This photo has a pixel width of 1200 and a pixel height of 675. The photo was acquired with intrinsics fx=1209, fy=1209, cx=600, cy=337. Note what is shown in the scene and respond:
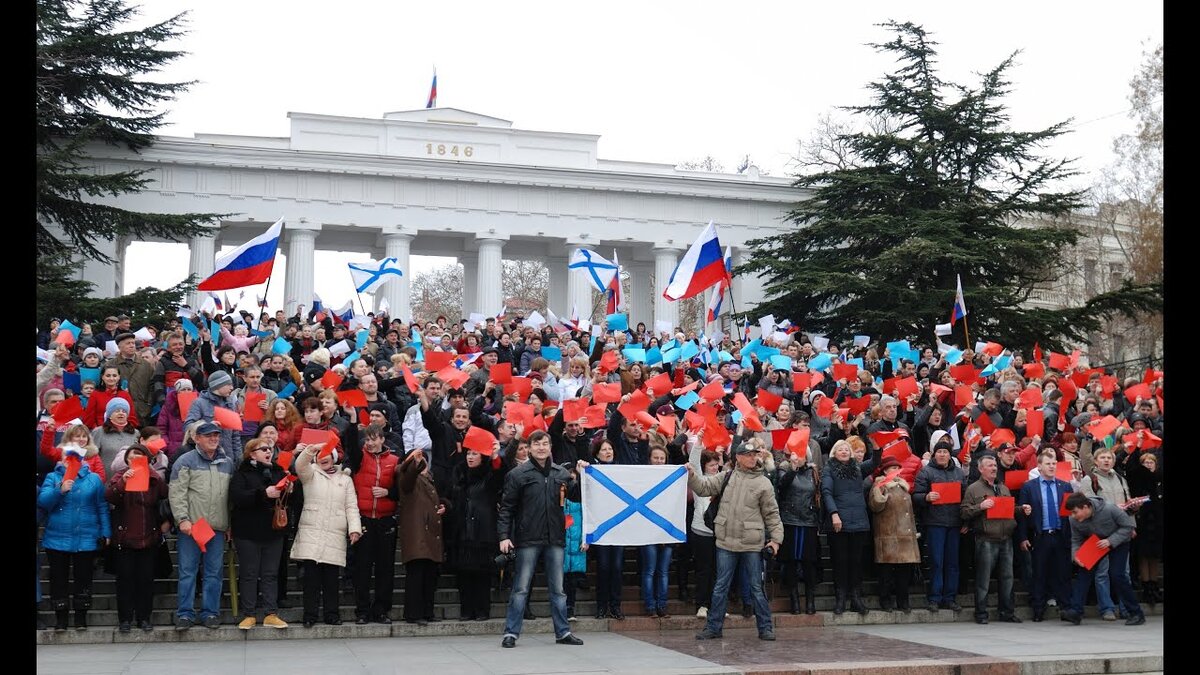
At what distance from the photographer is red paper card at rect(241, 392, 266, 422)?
41.5 feet

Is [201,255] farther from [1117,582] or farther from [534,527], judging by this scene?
[1117,582]

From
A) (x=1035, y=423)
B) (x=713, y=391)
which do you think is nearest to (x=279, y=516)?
(x=713, y=391)

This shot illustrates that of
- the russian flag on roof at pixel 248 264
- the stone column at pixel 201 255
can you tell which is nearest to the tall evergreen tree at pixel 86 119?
the stone column at pixel 201 255

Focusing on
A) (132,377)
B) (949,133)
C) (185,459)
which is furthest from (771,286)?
(185,459)

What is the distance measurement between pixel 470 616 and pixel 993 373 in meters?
11.7

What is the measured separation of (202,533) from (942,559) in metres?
7.90

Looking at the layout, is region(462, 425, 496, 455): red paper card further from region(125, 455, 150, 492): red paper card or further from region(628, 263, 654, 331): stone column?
region(628, 263, 654, 331): stone column

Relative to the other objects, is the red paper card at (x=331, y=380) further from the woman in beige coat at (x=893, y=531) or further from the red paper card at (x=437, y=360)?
the woman in beige coat at (x=893, y=531)

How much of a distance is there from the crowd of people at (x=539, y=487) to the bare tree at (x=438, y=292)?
58.0m

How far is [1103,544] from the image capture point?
519 inches

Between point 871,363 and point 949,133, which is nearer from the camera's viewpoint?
point 871,363

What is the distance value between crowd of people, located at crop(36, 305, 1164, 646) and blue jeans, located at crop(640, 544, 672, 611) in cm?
3
